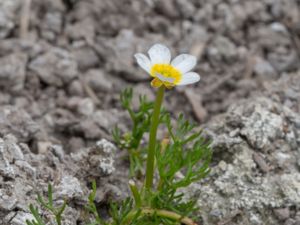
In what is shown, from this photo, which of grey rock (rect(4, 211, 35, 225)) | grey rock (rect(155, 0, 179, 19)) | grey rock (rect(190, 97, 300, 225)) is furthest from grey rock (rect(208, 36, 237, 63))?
grey rock (rect(4, 211, 35, 225))

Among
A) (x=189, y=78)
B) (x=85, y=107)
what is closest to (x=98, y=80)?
(x=85, y=107)

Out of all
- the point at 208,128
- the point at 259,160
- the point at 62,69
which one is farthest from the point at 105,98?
the point at 259,160

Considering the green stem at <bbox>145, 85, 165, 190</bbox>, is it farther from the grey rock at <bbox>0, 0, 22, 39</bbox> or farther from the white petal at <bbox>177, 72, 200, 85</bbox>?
the grey rock at <bbox>0, 0, 22, 39</bbox>

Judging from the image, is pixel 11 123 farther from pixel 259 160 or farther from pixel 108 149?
pixel 259 160

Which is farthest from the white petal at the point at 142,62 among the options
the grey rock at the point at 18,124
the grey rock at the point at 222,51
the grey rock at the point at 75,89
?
the grey rock at the point at 222,51

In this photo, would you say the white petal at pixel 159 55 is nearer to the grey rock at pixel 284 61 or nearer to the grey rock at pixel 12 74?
the grey rock at pixel 12 74
